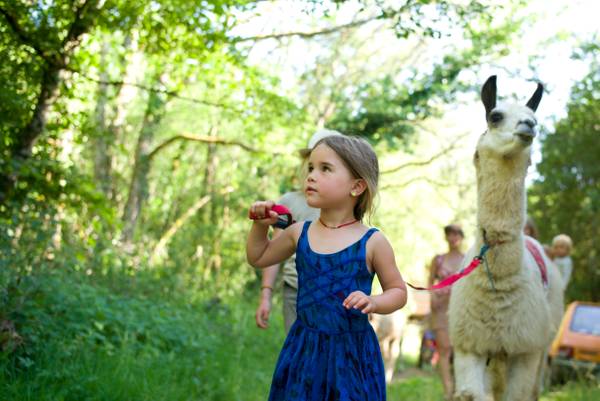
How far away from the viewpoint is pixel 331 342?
315 cm

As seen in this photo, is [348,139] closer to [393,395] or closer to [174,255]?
[393,395]

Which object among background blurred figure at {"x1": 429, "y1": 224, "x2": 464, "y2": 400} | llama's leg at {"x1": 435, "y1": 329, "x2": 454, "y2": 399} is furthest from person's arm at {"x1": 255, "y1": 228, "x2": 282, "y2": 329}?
background blurred figure at {"x1": 429, "y1": 224, "x2": 464, "y2": 400}

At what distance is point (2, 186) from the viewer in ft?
22.6

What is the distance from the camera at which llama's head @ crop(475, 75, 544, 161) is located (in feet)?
16.0

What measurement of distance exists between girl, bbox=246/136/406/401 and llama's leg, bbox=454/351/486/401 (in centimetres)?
195

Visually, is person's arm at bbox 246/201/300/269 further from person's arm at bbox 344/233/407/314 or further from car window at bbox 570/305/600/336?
car window at bbox 570/305/600/336

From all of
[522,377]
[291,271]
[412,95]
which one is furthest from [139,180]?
[522,377]

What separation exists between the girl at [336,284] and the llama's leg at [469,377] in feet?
6.39

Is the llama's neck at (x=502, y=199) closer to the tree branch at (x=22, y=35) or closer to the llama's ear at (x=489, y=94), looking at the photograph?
the llama's ear at (x=489, y=94)

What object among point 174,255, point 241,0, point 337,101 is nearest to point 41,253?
point 241,0

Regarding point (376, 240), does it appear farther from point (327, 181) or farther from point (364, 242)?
point (327, 181)

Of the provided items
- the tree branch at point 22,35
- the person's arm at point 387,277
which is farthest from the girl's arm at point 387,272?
the tree branch at point 22,35

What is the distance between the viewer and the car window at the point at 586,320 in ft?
40.1

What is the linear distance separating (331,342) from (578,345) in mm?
9690
